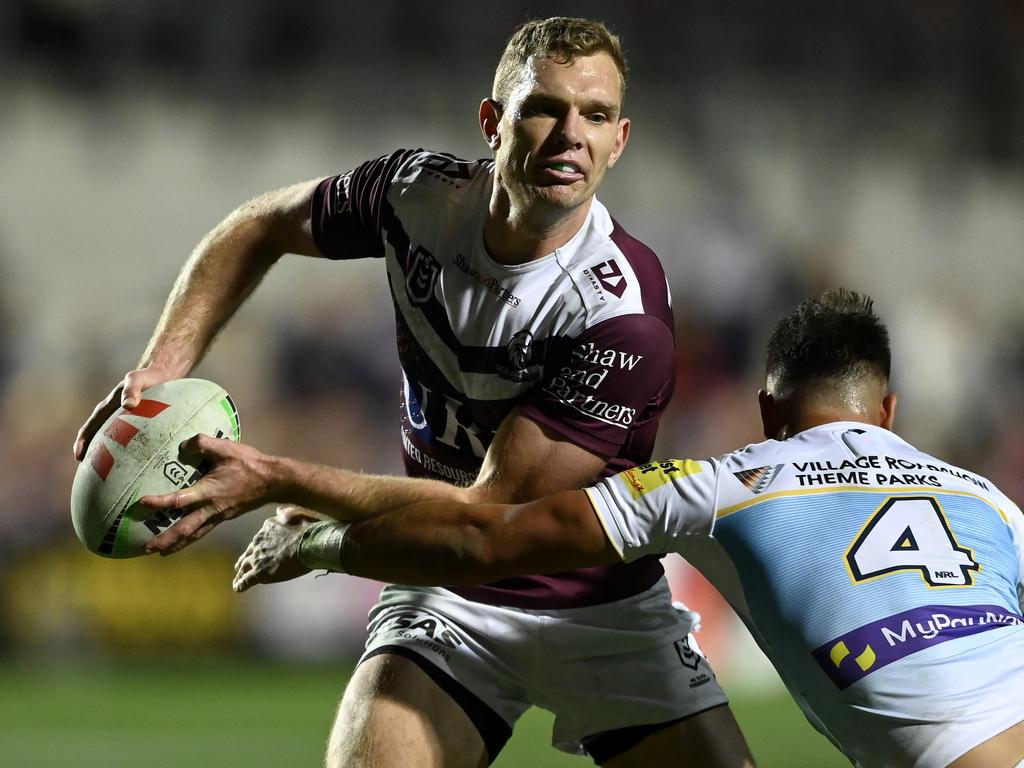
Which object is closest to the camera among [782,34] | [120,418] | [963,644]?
[963,644]

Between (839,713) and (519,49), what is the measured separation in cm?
224

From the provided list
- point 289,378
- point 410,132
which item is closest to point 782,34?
point 410,132

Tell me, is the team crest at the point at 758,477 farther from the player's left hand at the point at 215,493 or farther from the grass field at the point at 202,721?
the grass field at the point at 202,721

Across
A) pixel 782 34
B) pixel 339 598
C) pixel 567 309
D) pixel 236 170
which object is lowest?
pixel 339 598

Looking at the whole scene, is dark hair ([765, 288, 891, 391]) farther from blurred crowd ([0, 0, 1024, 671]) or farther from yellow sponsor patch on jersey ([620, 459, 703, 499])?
blurred crowd ([0, 0, 1024, 671])

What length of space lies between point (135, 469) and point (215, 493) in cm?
30

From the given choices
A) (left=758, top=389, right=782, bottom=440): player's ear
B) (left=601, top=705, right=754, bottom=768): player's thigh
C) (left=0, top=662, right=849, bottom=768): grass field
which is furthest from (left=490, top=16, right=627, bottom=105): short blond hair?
(left=0, top=662, right=849, bottom=768): grass field

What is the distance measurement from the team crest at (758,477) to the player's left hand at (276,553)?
1.31m

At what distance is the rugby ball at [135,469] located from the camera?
406 centimetres

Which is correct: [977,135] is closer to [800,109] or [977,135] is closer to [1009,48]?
[1009,48]

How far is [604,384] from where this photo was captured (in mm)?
4258

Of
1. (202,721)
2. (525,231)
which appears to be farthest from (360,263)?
(525,231)

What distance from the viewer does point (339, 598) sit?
11.4m

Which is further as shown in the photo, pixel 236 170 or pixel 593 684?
pixel 236 170
